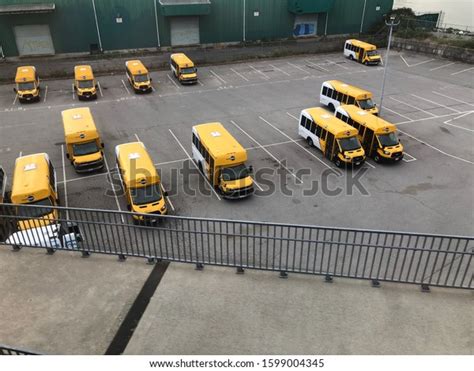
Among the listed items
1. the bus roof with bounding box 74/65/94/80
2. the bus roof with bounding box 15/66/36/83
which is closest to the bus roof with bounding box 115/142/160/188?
the bus roof with bounding box 74/65/94/80

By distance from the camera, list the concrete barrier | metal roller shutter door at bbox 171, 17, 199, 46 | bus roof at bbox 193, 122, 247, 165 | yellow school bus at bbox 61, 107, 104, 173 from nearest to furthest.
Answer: bus roof at bbox 193, 122, 247, 165 < yellow school bus at bbox 61, 107, 104, 173 < the concrete barrier < metal roller shutter door at bbox 171, 17, 199, 46

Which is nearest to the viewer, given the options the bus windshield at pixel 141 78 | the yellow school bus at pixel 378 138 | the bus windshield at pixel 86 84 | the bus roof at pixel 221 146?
the bus roof at pixel 221 146

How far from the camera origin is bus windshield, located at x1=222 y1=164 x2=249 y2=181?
1614 centimetres

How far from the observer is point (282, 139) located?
2194 centimetres

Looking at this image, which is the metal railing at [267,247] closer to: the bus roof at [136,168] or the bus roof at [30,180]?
→ the bus roof at [30,180]

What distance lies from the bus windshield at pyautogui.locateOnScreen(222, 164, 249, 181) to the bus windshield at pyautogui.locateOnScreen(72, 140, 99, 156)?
23.2 feet

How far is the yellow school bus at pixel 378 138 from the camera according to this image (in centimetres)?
1870

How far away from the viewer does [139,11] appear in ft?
129

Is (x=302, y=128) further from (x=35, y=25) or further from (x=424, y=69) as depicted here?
(x=35, y=25)

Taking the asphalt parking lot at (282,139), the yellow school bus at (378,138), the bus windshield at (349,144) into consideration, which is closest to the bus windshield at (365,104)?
the asphalt parking lot at (282,139)

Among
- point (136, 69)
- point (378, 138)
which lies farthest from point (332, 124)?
point (136, 69)

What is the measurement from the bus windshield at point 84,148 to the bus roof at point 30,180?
219cm

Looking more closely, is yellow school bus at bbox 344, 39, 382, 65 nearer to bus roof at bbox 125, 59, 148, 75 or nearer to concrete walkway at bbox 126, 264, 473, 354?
bus roof at bbox 125, 59, 148, 75

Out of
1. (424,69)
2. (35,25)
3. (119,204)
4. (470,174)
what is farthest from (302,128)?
(35,25)
